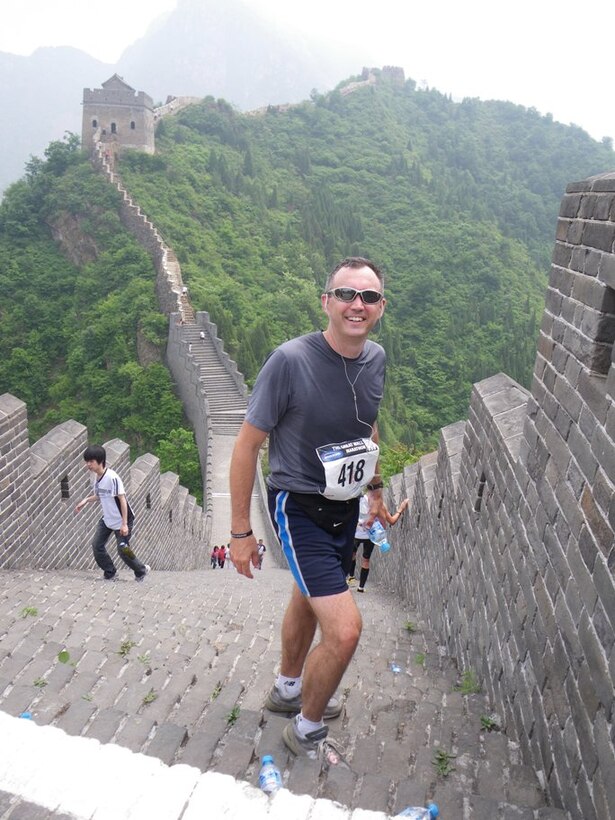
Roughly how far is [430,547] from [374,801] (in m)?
3.54

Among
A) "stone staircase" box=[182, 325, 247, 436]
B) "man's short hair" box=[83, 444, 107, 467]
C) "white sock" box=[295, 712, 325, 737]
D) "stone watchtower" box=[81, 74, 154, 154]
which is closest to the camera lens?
"white sock" box=[295, 712, 325, 737]

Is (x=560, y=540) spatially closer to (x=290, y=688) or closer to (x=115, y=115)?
(x=290, y=688)

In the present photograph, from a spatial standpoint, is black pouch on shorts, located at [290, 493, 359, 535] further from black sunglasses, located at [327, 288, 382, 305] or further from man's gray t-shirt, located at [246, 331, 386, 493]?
black sunglasses, located at [327, 288, 382, 305]

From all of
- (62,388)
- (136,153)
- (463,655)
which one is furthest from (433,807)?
(136,153)

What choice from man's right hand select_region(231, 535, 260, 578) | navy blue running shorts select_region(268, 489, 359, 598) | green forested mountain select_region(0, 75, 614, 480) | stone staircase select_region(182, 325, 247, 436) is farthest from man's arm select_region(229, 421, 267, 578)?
green forested mountain select_region(0, 75, 614, 480)

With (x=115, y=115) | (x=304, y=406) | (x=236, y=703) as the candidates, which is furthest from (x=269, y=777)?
(x=115, y=115)

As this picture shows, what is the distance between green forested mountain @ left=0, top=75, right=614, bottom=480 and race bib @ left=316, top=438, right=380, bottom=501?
23373 mm

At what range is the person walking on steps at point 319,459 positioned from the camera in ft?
8.50

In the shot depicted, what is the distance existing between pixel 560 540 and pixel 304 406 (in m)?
1.11

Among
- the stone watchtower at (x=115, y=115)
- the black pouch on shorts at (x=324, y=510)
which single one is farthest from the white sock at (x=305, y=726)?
the stone watchtower at (x=115, y=115)

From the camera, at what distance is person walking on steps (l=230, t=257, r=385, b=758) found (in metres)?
2.59

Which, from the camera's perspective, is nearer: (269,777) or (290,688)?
(269,777)

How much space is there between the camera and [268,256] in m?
37.4

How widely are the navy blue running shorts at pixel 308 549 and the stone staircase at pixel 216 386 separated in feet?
66.3
